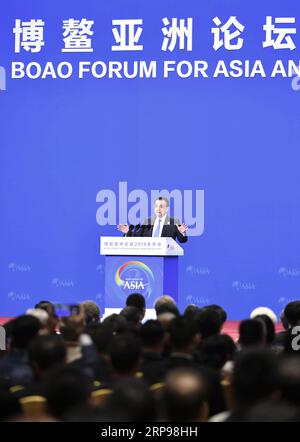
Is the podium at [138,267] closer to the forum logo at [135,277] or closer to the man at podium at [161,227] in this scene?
the forum logo at [135,277]

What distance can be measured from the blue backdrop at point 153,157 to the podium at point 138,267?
190 centimetres

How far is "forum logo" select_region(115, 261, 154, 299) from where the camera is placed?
6.64 m

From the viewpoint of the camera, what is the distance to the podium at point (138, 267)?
6645mm

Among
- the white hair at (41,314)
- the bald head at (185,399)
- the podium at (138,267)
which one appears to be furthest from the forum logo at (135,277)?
the bald head at (185,399)

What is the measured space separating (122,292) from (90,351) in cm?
325

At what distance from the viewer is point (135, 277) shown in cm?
668

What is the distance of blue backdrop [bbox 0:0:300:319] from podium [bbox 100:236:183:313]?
190cm

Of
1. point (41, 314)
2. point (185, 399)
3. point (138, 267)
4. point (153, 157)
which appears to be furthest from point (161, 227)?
point (185, 399)

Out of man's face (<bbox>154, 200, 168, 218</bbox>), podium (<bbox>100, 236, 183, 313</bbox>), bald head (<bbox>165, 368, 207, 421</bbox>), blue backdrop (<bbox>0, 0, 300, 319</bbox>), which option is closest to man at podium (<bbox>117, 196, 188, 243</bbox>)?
man's face (<bbox>154, 200, 168, 218</bbox>)

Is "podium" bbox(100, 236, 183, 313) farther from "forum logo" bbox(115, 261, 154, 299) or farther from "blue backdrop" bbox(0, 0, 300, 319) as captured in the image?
"blue backdrop" bbox(0, 0, 300, 319)

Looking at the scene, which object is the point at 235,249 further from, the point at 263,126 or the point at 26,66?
the point at 26,66

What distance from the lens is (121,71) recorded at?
8.71m
